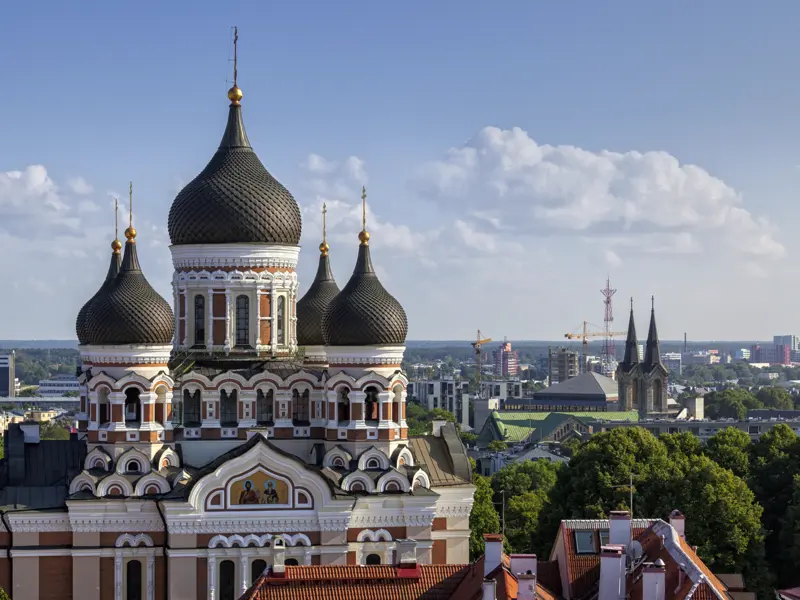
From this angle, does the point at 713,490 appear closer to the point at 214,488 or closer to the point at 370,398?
the point at 370,398

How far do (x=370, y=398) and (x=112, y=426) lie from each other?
7.50 m

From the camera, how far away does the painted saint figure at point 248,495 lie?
52.2 meters

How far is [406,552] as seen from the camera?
45.4m

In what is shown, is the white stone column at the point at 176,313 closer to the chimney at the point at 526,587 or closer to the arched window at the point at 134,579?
the arched window at the point at 134,579

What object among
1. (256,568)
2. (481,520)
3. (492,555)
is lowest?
(481,520)

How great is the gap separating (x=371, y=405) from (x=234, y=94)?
1100 centimetres

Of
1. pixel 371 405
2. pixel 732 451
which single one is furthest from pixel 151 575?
pixel 732 451

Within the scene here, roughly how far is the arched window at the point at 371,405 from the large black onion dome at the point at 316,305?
15.8 feet

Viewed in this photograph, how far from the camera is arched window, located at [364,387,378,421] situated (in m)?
54.4

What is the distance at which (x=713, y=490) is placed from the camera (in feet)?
206

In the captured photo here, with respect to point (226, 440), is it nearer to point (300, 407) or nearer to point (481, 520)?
point (300, 407)

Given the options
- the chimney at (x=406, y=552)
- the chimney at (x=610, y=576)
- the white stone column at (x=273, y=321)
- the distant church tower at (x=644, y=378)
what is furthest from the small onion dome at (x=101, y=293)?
the distant church tower at (x=644, y=378)

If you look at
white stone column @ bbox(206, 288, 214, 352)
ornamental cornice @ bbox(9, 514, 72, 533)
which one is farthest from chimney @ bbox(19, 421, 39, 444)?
white stone column @ bbox(206, 288, 214, 352)

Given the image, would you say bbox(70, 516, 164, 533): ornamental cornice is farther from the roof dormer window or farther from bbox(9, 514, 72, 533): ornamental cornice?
the roof dormer window
